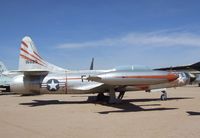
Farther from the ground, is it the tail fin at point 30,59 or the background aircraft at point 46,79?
the tail fin at point 30,59

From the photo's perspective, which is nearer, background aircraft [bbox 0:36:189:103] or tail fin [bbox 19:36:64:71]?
background aircraft [bbox 0:36:189:103]

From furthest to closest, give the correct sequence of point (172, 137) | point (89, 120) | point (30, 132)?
point (89, 120) → point (30, 132) → point (172, 137)

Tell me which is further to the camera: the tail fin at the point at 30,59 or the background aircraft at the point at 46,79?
the tail fin at the point at 30,59

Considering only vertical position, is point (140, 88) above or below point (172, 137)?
above

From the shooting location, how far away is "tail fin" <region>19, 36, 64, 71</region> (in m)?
19.0

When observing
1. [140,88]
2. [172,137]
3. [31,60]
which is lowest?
[172,137]

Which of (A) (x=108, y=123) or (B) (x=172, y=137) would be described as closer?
(B) (x=172, y=137)

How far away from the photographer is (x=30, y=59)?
63.0 ft

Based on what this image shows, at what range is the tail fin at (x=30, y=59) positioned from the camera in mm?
19047

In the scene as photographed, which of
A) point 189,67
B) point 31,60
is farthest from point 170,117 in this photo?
point 31,60

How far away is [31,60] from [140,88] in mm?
7133

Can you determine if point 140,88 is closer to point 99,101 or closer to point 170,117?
point 99,101

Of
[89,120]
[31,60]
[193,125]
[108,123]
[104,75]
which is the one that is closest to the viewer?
[193,125]

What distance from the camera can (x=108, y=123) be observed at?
36.4 ft
